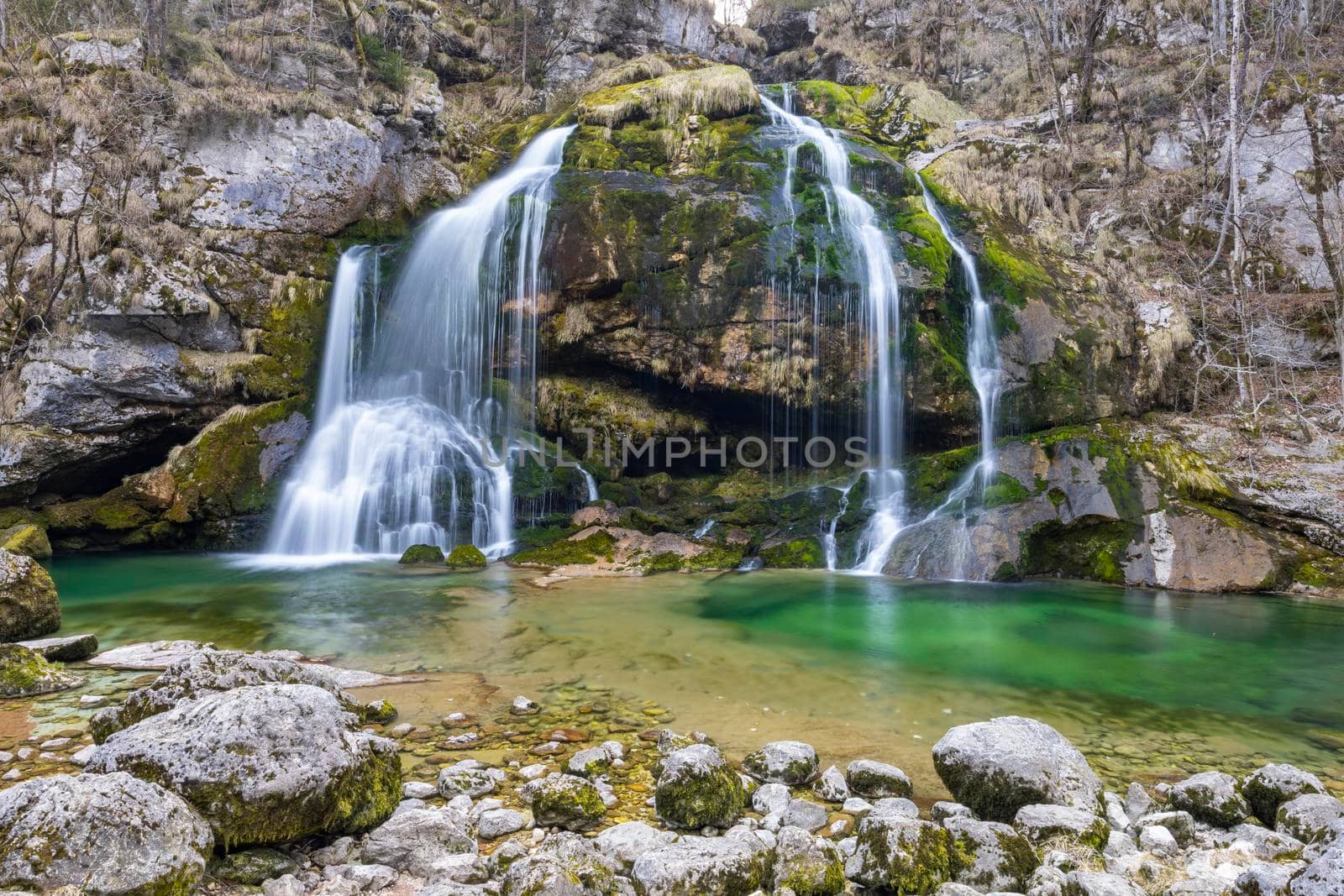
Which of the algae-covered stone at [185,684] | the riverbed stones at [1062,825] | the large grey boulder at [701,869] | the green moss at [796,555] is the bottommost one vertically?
the green moss at [796,555]

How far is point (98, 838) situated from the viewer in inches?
89.8

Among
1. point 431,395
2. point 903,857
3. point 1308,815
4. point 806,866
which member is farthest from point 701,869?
point 431,395

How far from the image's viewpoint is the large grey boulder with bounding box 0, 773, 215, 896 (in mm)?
2186

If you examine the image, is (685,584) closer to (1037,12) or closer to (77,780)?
(77,780)

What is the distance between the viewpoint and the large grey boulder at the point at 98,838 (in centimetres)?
219

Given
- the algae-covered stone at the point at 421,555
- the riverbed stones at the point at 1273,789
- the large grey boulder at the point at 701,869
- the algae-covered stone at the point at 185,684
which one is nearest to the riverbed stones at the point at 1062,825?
the riverbed stones at the point at 1273,789

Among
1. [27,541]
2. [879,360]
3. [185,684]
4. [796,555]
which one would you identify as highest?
[879,360]

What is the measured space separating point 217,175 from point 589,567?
11871 millimetres

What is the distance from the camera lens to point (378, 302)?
15.4 meters

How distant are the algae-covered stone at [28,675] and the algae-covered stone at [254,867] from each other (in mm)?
3489

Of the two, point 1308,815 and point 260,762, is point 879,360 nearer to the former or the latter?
point 1308,815

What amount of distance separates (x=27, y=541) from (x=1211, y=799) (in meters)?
15.5

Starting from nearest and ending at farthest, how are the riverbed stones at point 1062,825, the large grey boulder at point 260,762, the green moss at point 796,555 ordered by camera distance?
the large grey boulder at point 260,762 < the riverbed stones at point 1062,825 < the green moss at point 796,555

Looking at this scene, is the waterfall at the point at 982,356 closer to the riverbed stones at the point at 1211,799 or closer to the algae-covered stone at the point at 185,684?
the riverbed stones at the point at 1211,799
